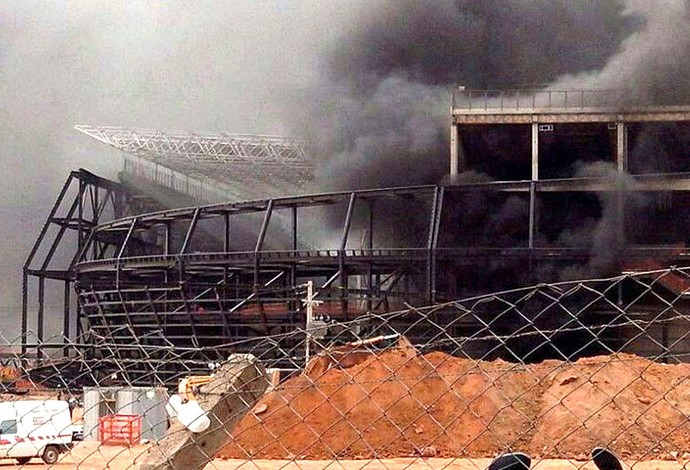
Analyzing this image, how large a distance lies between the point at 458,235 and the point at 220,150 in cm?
1911

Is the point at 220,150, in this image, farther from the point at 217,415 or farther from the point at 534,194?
the point at 217,415

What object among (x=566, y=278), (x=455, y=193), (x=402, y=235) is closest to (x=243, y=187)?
(x=402, y=235)

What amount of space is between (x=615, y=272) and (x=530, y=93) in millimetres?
11693

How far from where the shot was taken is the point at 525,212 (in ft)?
113

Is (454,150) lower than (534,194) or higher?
higher

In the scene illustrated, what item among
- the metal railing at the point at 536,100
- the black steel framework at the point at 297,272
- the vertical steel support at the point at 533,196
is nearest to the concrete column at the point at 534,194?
the vertical steel support at the point at 533,196

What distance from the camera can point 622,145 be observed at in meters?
34.7

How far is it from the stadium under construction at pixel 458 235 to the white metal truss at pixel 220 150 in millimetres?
4943

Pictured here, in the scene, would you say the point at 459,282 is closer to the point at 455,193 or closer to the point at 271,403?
the point at 455,193

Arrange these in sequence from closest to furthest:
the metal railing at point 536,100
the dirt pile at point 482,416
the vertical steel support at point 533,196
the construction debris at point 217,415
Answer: the construction debris at point 217,415 < the dirt pile at point 482,416 < the vertical steel support at point 533,196 < the metal railing at point 536,100

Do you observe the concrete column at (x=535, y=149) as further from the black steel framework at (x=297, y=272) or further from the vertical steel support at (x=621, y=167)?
the vertical steel support at (x=621, y=167)

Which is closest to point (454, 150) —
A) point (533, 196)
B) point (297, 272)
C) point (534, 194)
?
point (534, 194)

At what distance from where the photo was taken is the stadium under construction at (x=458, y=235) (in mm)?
30297

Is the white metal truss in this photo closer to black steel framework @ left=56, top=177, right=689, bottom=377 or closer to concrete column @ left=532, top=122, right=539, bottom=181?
black steel framework @ left=56, top=177, right=689, bottom=377
